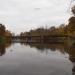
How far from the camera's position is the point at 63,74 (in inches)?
822

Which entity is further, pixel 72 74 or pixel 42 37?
pixel 42 37

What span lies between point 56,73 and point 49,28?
174067mm

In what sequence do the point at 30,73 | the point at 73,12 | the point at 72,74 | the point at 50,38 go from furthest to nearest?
the point at 50,38 < the point at 73,12 < the point at 30,73 < the point at 72,74

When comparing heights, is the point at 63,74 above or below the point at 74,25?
below

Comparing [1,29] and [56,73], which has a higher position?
[1,29]

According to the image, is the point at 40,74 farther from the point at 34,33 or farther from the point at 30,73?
the point at 34,33

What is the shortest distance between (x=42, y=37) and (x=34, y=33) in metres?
15.8

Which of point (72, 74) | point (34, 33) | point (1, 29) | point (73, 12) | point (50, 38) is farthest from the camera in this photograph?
point (34, 33)

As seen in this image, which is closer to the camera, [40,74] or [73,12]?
[40,74]

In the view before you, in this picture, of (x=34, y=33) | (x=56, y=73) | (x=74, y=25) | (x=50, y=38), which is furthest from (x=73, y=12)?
(x=34, y=33)

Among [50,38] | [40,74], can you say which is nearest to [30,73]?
[40,74]

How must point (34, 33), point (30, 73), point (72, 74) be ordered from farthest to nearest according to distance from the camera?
point (34, 33), point (30, 73), point (72, 74)

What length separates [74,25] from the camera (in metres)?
72.4

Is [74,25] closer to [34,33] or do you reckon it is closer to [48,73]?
[48,73]
